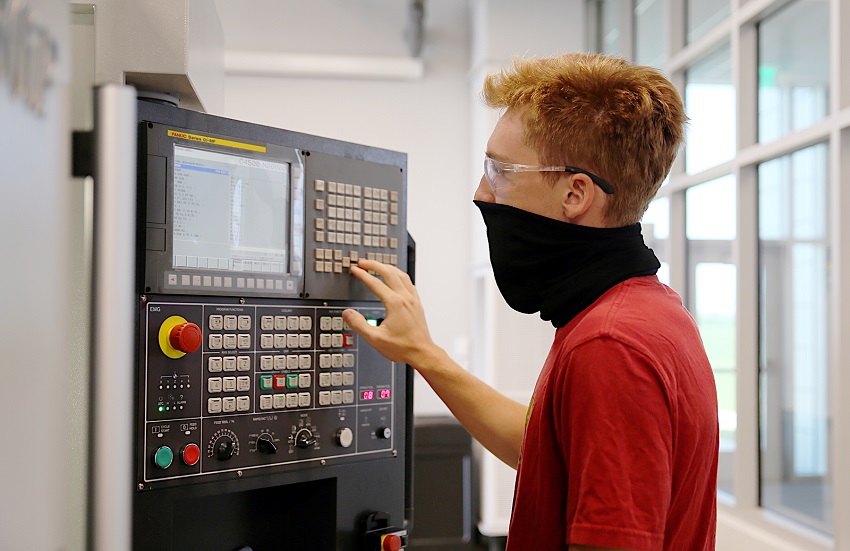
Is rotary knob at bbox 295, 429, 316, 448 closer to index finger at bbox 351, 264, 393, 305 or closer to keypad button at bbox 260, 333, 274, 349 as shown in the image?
keypad button at bbox 260, 333, 274, 349

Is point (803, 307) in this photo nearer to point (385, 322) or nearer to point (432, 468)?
point (432, 468)

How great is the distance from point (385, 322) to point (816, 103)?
2.04 m

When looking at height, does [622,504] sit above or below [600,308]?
below

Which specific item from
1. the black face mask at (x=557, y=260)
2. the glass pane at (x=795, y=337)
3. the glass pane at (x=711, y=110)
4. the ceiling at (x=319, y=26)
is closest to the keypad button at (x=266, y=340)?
the black face mask at (x=557, y=260)

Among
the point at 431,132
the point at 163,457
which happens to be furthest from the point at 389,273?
the point at 431,132

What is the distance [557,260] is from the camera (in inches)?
49.8

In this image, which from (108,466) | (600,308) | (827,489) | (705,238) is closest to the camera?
(108,466)

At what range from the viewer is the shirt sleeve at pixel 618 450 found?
968 millimetres

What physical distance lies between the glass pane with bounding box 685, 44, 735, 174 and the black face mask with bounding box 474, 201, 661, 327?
2.29 m

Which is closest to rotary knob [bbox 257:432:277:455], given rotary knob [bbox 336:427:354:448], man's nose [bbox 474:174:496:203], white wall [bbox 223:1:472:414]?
rotary knob [bbox 336:427:354:448]

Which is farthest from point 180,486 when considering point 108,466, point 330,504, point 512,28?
point 512,28

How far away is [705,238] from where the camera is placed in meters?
3.66

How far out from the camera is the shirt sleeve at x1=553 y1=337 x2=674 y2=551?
0.97 m

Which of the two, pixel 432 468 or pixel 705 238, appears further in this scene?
pixel 705 238
